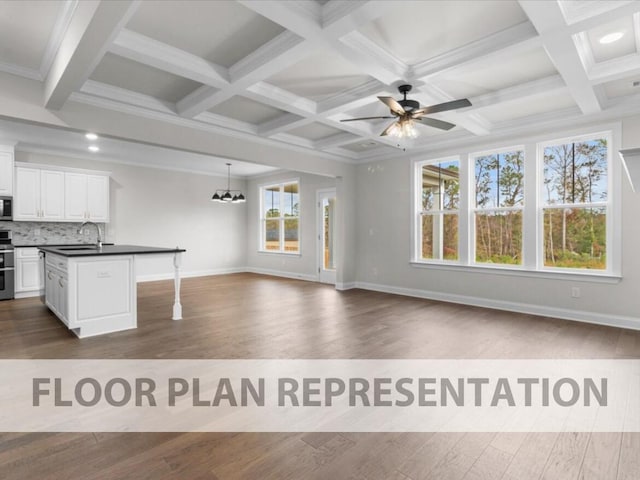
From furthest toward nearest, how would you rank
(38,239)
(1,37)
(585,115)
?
(38,239)
(585,115)
(1,37)

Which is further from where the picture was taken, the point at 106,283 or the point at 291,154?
the point at 291,154

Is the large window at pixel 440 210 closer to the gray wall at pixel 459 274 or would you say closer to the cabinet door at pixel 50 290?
the gray wall at pixel 459 274

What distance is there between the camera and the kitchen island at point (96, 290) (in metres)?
3.82

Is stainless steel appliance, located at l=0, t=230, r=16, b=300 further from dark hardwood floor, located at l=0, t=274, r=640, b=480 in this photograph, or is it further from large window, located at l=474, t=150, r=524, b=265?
large window, located at l=474, t=150, r=524, b=265

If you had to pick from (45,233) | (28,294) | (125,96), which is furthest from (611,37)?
(45,233)

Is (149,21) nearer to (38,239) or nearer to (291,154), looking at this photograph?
(291,154)

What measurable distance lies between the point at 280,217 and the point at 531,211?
593 centimetres

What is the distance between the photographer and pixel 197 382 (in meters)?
2.77

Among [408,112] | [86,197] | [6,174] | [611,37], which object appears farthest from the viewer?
[86,197]

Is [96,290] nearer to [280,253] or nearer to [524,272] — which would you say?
[280,253]

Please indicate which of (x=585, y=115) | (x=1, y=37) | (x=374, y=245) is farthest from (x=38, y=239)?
(x=585, y=115)

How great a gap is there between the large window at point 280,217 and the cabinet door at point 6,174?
525cm

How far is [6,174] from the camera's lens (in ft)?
19.5

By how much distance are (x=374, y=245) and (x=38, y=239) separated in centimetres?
657
